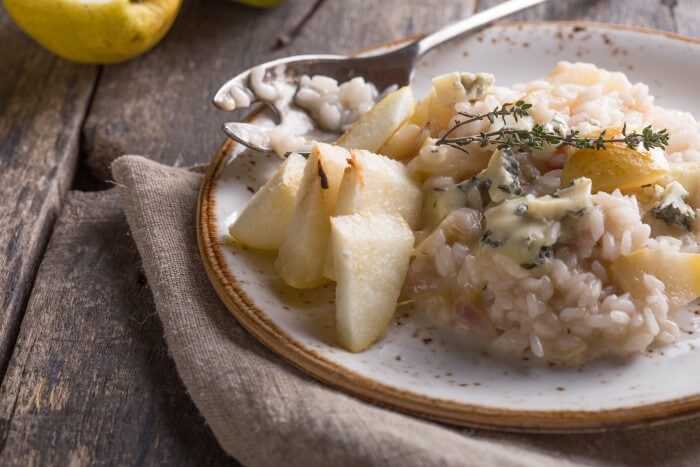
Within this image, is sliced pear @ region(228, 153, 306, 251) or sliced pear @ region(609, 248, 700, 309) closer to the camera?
sliced pear @ region(609, 248, 700, 309)

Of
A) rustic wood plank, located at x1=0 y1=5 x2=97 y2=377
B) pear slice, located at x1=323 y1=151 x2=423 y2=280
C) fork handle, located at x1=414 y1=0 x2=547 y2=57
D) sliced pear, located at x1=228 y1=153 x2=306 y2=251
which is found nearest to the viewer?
pear slice, located at x1=323 y1=151 x2=423 y2=280

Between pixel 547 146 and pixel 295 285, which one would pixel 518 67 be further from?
pixel 295 285

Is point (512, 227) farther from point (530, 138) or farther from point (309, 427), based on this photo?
point (309, 427)

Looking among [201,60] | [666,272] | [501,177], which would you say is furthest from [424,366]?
[201,60]

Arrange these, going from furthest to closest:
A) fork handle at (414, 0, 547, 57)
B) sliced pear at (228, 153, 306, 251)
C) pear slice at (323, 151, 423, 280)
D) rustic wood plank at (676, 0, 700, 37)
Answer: rustic wood plank at (676, 0, 700, 37) < fork handle at (414, 0, 547, 57) < sliced pear at (228, 153, 306, 251) < pear slice at (323, 151, 423, 280)

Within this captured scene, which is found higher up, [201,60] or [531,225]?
[531,225]

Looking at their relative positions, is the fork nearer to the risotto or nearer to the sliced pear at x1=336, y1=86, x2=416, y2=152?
the sliced pear at x1=336, y1=86, x2=416, y2=152

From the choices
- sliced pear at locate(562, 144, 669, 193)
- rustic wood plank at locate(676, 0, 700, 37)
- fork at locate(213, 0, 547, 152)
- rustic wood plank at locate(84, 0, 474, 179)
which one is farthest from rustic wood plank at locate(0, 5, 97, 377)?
rustic wood plank at locate(676, 0, 700, 37)

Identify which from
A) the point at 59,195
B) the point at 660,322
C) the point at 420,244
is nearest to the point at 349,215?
the point at 420,244
